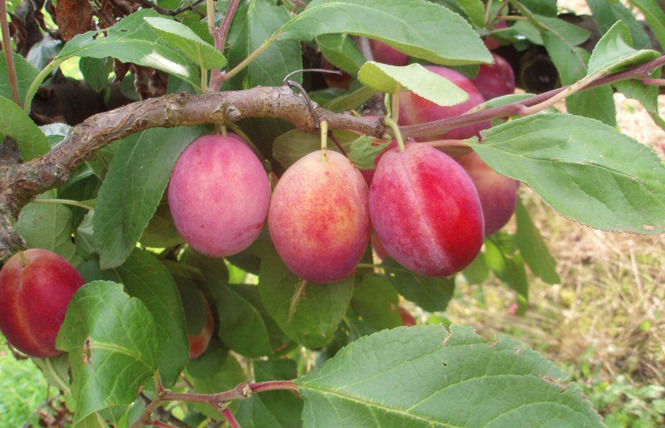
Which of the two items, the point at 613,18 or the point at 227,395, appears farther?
the point at 613,18

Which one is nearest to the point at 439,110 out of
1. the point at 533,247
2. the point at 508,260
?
the point at 533,247

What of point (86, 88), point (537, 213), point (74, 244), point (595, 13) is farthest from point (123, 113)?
point (537, 213)

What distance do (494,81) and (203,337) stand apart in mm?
494

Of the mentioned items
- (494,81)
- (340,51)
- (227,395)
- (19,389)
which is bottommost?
(19,389)

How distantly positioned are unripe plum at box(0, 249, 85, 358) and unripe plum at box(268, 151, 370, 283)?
0.65 ft

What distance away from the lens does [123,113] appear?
1.73 feet

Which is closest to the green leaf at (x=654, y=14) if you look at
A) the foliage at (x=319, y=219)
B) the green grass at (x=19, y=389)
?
the foliage at (x=319, y=219)

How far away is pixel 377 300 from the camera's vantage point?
3.02 ft

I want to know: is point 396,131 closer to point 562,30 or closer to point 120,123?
point 120,123

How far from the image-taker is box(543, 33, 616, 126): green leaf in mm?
810

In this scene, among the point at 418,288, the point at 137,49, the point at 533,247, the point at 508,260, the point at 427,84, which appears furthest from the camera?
the point at 508,260

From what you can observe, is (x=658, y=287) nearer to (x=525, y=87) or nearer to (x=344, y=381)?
(x=525, y=87)

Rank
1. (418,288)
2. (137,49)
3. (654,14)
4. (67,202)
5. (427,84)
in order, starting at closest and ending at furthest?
1. (427,84)
2. (137,49)
3. (67,202)
4. (654,14)
5. (418,288)

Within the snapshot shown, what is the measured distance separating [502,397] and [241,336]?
427 mm
